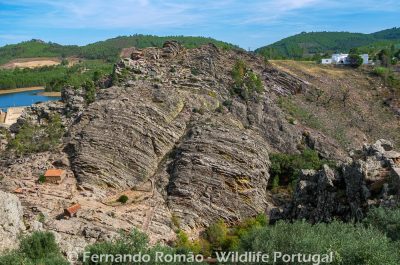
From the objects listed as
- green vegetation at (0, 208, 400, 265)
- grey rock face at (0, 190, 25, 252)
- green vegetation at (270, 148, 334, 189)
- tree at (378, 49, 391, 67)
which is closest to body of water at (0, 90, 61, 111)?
tree at (378, 49, 391, 67)

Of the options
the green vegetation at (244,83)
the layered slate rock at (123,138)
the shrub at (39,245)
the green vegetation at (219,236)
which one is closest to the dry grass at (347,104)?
the green vegetation at (244,83)

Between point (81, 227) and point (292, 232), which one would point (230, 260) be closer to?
point (292, 232)

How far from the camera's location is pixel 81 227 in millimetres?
32719

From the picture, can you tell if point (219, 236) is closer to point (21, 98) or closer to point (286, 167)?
point (286, 167)

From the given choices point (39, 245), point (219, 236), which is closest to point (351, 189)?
point (219, 236)

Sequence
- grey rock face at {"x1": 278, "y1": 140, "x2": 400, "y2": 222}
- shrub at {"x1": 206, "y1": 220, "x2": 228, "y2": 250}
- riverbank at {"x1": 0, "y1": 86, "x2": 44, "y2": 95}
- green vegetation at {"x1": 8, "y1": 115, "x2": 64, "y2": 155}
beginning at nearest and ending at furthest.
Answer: grey rock face at {"x1": 278, "y1": 140, "x2": 400, "y2": 222}, shrub at {"x1": 206, "y1": 220, "x2": 228, "y2": 250}, green vegetation at {"x1": 8, "y1": 115, "x2": 64, "y2": 155}, riverbank at {"x1": 0, "y1": 86, "x2": 44, "y2": 95}

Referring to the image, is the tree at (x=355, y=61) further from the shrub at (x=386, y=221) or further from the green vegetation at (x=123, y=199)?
the shrub at (x=386, y=221)

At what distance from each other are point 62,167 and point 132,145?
7.07m

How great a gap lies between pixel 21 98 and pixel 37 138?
110449 mm

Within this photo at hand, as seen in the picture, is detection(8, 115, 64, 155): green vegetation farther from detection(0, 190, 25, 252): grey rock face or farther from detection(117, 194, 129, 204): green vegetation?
detection(0, 190, 25, 252): grey rock face

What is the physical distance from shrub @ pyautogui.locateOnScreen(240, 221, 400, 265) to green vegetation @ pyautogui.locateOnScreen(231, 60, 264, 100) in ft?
129

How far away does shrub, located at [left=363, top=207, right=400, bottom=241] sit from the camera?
22.9 m

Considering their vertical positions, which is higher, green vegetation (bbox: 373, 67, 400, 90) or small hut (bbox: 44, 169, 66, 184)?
green vegetation (bbox: 373, 67, 400, 90)

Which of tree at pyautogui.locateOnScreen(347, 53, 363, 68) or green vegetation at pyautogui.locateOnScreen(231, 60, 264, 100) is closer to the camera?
green vegetation at pyautogui.locateOnScreen(231, 60, 264, 100)
